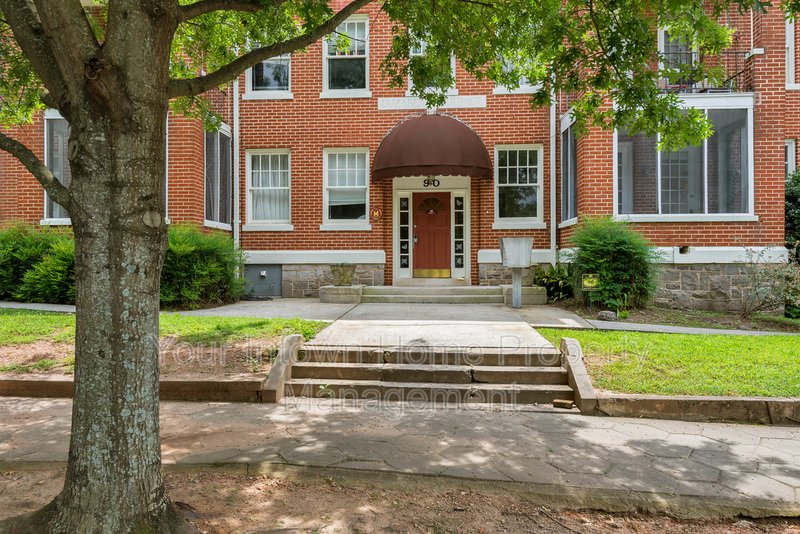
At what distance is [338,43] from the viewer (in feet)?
24.6

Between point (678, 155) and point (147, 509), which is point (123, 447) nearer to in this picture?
point (147, 509)

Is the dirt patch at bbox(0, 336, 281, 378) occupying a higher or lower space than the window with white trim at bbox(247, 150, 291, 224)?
lower

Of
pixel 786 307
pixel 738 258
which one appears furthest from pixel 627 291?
pixel 786 307

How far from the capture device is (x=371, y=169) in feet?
42.6

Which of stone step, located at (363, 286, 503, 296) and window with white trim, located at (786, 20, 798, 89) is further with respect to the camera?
window with white trim, located at (786, 20, 798, 89)

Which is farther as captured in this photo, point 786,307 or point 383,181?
point 383,181

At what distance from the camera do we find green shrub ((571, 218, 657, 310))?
988cm

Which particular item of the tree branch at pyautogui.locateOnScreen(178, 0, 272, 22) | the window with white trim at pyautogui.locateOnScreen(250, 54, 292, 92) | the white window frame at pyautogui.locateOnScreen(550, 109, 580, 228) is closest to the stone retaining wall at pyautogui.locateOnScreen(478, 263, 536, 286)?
the white window frame at pyautogui.locateOnScreen(550, 109, 580, 228)

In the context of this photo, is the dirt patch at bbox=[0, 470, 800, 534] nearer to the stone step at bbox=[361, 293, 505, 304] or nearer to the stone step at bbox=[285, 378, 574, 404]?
the stone step at bbox=[285, 378, 574, 404]

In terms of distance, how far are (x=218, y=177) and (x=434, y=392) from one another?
9.58 metres

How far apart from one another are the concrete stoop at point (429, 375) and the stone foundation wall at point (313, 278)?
648 cm

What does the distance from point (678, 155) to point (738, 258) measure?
101 inches

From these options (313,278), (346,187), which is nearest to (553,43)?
(346,187)

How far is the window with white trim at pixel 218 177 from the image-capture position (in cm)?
1270
